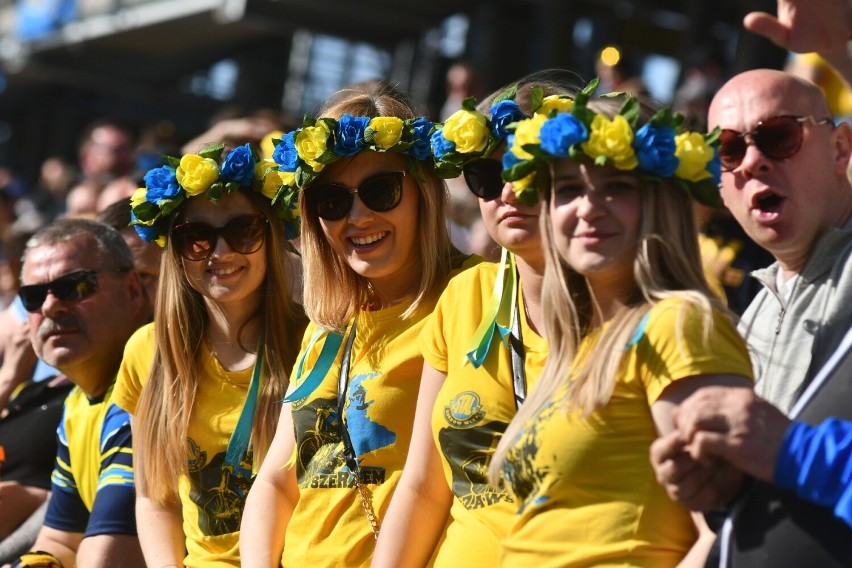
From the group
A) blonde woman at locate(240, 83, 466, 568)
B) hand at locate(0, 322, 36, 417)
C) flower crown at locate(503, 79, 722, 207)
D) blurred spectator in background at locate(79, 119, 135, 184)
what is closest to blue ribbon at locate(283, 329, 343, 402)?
blonde woman at locate(240, 83, 466, 568)

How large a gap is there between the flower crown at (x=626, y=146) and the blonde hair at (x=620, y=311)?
5 cm

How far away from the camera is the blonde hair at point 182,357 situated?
14.5 ft

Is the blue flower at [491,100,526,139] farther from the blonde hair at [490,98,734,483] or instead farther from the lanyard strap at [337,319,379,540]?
the lanyard strap at [337,319,379,540]

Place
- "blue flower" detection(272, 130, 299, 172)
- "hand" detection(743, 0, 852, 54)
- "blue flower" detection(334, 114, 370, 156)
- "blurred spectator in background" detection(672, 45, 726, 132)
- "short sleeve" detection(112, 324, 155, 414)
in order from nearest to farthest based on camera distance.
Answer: "hand" detection(743, 0, 852, 54) < "blue flower" detection(334, 114, 370, 156) < "blue flower" detection(272, 130, 299, 172) < "short sleeve" detection(112, 324, 155, 414) < "blurred spectator in background" detection(672, 45, 726, 132)

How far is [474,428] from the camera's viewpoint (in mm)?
3307

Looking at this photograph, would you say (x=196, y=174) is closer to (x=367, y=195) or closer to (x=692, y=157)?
(x=367, y=195)

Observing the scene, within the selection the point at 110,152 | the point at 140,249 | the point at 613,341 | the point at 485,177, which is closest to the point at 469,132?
the point at 485,177

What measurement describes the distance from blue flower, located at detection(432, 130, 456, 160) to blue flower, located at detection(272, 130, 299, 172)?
0.50 metres

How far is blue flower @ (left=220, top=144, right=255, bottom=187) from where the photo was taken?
444 cm

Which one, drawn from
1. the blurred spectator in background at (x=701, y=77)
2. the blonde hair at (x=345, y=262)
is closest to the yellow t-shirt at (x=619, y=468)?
the blonde hair at (x=345, y=262)

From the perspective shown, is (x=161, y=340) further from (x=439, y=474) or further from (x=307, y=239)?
(x=439, y=474)

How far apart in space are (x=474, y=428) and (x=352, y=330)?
0.80 metres

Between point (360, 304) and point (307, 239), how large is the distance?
Result: 27 centimetres

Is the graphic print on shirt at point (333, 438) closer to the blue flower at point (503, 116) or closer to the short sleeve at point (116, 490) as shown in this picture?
the blue flower at point (503, 116)
